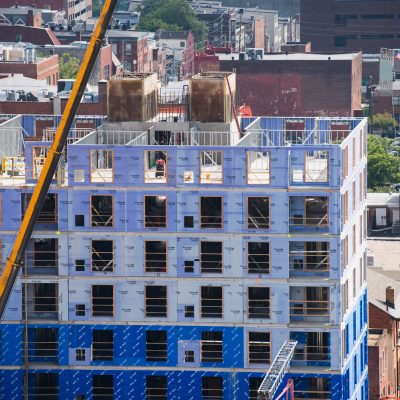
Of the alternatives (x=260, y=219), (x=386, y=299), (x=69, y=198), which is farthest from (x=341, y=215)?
(x=386, y=299)

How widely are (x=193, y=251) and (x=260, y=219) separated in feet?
11.2

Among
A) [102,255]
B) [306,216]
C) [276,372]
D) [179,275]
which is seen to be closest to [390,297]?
[306,216]

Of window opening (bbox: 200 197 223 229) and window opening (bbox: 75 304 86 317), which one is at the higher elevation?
window opening (bbox: 200 197 223 229)

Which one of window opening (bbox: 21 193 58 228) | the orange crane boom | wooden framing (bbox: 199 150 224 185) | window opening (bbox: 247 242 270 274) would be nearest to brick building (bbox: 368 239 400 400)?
window opening (bbox: 247 242 270 274)

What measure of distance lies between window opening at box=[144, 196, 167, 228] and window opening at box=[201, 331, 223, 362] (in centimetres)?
545

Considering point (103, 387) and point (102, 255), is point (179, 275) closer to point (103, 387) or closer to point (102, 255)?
point (102, 255)

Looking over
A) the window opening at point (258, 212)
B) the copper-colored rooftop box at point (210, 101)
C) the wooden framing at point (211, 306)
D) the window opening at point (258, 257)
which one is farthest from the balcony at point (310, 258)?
the copper-colored rooftop box at point (210, 101)

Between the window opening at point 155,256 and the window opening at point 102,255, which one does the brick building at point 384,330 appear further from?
the window opening at point 102,255

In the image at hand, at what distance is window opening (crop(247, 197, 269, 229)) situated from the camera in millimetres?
114812

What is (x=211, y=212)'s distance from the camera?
4537 inches

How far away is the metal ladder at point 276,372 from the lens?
362ft

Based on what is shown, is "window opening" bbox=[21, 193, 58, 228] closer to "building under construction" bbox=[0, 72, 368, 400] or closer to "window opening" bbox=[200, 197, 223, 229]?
"building under construction" bbox=[0, 72, 368, 400]

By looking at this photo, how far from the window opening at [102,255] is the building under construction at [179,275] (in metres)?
0.05

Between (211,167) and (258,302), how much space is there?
6.63 metres
